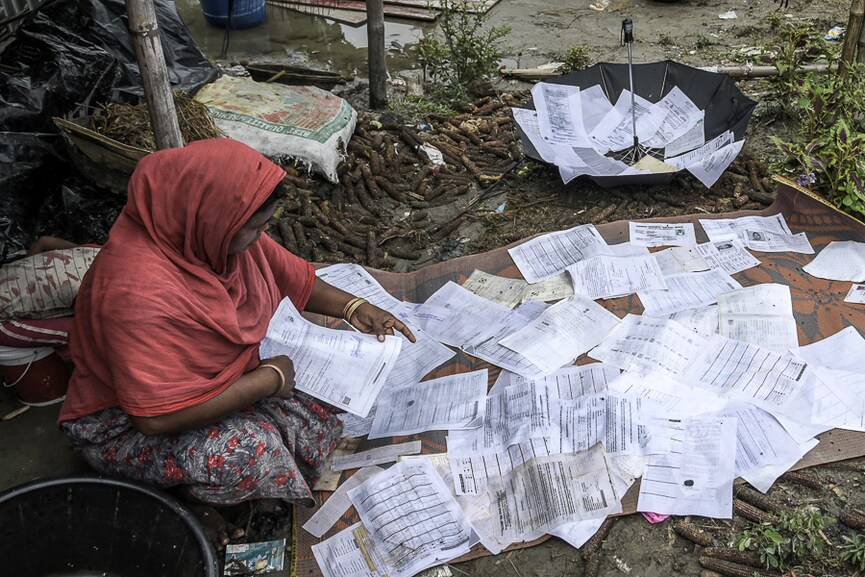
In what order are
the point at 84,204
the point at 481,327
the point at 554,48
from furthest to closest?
1. the point at 554,48
2. the point at 84,204
3. the point at 481,327

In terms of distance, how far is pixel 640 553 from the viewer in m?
2.25

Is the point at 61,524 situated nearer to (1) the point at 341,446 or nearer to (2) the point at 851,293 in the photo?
(1) the point at 341,446

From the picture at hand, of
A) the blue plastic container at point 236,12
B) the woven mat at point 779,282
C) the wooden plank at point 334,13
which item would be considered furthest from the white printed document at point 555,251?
the blue plastic container at point 236,12

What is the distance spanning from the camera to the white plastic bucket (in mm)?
2723

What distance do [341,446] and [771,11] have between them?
243 inches

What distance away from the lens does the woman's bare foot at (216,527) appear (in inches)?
91.1

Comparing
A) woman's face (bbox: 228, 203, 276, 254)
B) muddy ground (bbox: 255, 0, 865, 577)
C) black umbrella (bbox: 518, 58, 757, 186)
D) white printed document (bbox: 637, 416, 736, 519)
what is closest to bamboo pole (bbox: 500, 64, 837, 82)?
muddy ground (bbox: 255, 0, 865, 577)

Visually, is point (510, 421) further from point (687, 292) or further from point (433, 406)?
point (687, 292)

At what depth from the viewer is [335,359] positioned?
242cm

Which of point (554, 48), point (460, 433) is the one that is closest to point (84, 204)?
point (460, 433)

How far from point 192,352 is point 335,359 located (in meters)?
0.53

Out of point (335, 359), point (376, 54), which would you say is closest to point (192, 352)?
point (335, 359)

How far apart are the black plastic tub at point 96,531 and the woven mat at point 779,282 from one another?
420mm

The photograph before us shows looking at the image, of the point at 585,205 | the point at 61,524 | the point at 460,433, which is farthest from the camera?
the point at 585,205
